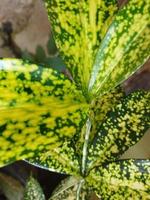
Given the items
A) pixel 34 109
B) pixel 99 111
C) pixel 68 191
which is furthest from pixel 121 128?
pixel 34 109

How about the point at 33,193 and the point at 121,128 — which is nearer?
the point at 121,128

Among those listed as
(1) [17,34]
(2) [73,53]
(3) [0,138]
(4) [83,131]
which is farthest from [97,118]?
(1) [17,34]

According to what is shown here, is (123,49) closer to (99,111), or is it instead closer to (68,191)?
(99,111)

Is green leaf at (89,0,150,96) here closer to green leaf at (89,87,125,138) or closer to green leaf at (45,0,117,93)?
green leaf at (45,0,117,93)

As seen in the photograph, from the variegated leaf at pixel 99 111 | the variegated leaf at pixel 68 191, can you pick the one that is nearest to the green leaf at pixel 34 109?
the variegated leaf at pixel 99 111

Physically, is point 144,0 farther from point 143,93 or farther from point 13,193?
point 13,193

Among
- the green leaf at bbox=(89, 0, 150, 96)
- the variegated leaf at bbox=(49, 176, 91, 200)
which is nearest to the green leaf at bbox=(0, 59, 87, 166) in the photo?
the green leaf at bbox=(89, 0, 150, 96)
